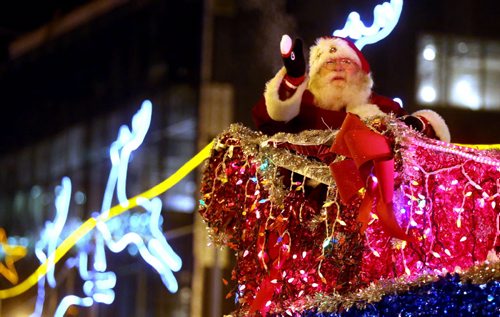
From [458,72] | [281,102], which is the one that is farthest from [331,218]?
[458,72]

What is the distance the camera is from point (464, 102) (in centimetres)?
1268

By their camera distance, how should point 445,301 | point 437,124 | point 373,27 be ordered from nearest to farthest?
1. point 445,301
2. point 437,124
3. point 373,27

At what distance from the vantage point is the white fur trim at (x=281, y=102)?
4254 millimetres

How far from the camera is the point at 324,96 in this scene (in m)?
4.74

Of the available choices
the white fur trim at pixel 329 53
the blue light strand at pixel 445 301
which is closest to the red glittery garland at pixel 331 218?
the blue light strand at pixel 445 301

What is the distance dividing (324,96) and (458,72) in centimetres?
945

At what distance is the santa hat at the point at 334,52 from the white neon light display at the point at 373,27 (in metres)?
1.31

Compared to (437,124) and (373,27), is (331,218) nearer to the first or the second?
(437,124)

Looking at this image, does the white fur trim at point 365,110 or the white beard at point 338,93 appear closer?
the white fur trim at point 365,110

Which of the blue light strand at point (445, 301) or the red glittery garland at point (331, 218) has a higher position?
the red glittery garland at point (331, 218)

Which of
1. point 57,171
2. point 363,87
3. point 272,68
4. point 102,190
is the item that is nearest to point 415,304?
point 363,87

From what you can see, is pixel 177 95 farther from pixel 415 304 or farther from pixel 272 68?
pixel 415 304

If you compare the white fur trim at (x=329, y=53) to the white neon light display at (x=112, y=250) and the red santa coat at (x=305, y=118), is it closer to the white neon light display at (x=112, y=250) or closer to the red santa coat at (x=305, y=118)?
the red santa coat at (x=305, y=118)

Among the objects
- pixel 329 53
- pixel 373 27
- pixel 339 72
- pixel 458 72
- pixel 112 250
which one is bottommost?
pixel 112 250
